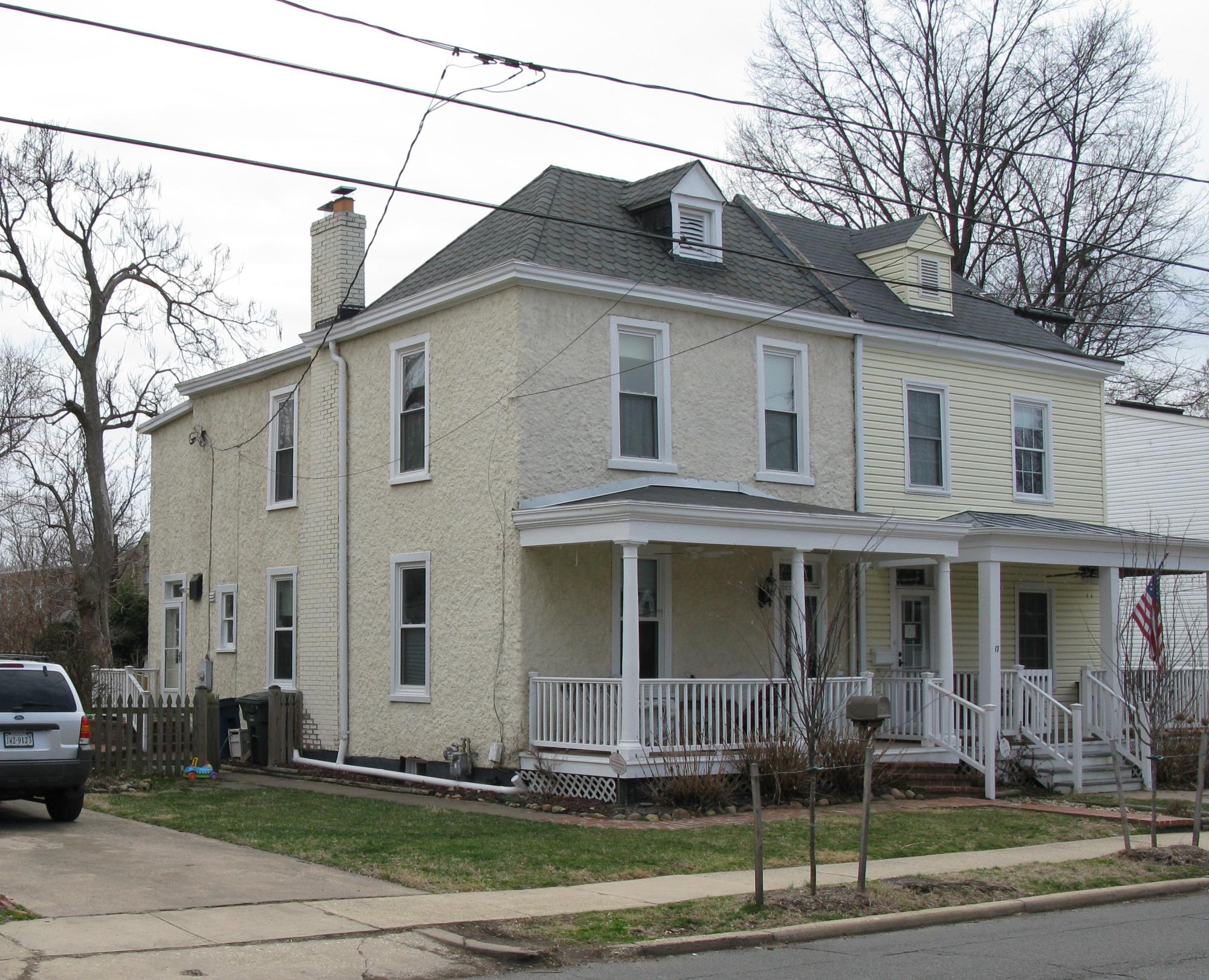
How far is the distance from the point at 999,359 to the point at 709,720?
909 centimetres

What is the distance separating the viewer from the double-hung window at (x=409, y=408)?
1895 cm

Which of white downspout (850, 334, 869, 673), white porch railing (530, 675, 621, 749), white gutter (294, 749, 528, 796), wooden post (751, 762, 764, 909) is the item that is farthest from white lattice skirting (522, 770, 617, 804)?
wooden post (751, 762, 764, 909)

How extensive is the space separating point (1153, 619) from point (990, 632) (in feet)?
6.86

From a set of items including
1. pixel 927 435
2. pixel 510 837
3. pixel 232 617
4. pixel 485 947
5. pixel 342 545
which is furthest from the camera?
pixel 232 617

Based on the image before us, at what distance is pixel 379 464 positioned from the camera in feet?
64.4

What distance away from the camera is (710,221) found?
65.8 feet

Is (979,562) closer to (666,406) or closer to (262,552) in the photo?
(666,406)

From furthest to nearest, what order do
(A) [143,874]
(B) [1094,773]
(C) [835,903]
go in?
1. (B) [1094,773]
2. (A) [143,874]
3. (C) [835,903]

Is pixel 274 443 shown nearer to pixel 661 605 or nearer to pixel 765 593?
pixel 661 605

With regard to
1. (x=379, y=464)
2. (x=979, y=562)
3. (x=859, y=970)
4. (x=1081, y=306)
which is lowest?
(x=859, y=970)

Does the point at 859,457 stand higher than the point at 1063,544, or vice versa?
the point at 859,457

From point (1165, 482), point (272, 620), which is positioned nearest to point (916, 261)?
point (1165, 482)

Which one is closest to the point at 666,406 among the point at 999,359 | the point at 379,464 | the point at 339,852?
the point at 379,464

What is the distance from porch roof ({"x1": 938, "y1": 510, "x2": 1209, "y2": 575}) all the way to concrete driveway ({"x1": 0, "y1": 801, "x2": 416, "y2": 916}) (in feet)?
34.7
